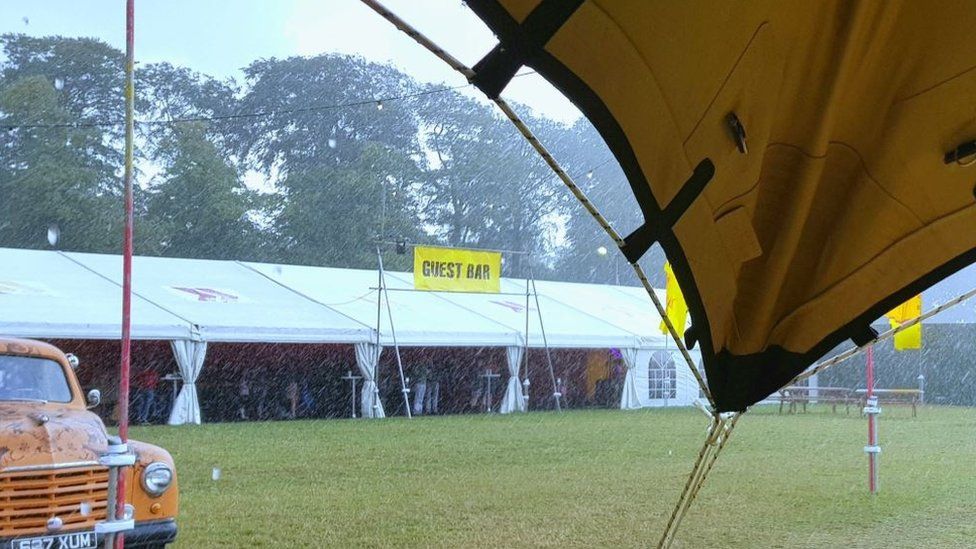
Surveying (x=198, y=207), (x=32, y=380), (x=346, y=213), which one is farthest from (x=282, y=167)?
(x=32, y=380)

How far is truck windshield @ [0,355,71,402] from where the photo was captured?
5.50 meters

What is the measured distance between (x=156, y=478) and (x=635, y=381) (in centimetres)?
1944

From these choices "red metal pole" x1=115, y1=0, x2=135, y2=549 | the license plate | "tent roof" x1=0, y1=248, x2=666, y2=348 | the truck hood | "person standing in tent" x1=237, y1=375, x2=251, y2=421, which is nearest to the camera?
"red metal pole" x1=115, y1=0, x2=135, y2=549

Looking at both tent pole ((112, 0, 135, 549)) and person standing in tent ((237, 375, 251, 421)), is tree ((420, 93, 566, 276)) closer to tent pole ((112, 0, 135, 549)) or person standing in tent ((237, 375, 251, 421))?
person standing in tent ((237, 375, 251, 421))

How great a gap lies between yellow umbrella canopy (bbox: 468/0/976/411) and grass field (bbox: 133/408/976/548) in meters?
4.37

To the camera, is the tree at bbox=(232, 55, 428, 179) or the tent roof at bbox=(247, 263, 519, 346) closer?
the tent roof at bbox=(247, 263, 519, 346)

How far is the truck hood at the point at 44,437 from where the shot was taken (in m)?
4.69

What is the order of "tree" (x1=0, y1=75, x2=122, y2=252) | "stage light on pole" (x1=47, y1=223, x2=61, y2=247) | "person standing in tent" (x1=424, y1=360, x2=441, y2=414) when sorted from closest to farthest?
1. "person standing in tent" (x1=424, y1=360, x2=441, y2=414)
2. "stage light on pole" (x1=47, y1=223, x2=61, y2=247)
3. "tree" (x1=0, y1=75, x2=122, y2=252)

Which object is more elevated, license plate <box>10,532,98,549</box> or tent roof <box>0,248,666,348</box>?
tent roof <box>0,248,666,348</box>

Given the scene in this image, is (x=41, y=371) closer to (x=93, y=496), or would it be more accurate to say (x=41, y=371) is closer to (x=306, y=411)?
(x=93, y=496)

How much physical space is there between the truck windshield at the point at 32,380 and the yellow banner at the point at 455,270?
1332 cm

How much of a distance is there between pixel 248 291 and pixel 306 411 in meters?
2.89

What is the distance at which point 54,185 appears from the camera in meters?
28.3

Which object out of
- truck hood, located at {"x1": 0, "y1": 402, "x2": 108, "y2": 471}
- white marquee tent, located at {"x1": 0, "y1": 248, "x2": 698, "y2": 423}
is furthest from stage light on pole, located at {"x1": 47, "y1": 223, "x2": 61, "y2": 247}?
truck hood, located at {"x1": 0, "y1": 402, "x2": 108, "y2": 471}
